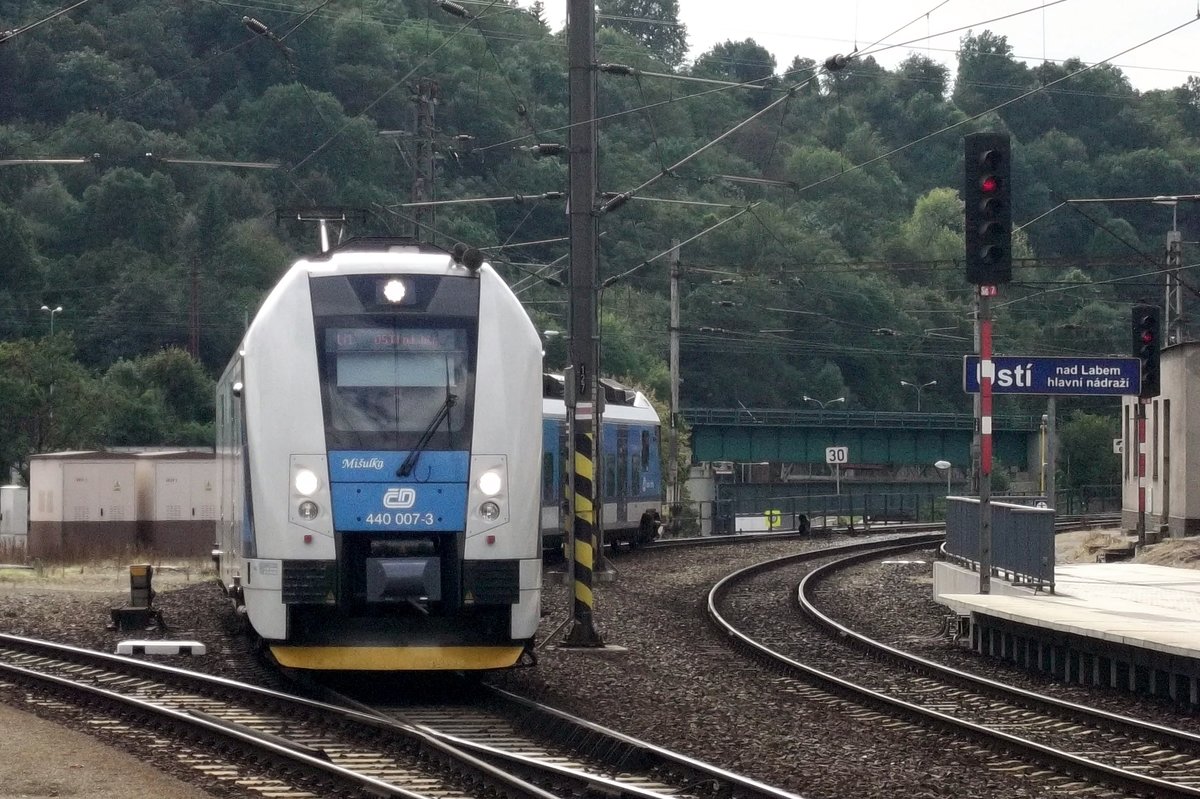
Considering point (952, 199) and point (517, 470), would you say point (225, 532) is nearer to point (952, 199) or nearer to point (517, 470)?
point (517, 470)

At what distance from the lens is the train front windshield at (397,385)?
12844 mm

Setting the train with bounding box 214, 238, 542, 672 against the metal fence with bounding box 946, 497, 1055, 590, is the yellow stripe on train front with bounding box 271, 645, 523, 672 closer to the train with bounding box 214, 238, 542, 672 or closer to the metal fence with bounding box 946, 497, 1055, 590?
the train with bounding box 214, 238, 542, 672

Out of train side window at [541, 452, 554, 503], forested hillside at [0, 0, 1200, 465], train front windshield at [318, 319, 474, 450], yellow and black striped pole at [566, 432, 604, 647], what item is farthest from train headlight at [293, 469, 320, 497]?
Result: forested hillside at [0, 0, 1200, 465]

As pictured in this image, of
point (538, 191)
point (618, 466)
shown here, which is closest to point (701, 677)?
point (618, 466)

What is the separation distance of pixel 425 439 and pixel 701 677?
13.0 ft

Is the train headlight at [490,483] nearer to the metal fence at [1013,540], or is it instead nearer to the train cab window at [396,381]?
the train cab window at [396,381]

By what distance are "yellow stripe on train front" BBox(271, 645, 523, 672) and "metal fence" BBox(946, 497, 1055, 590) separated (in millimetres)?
7094

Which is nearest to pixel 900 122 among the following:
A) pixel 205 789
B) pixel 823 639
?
pixel 823 639

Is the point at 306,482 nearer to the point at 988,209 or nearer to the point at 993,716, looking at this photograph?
the point at 993,716

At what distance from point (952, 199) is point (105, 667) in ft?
330

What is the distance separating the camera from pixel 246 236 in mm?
98500

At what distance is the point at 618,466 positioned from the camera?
34625 mm

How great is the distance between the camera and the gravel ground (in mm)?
10609

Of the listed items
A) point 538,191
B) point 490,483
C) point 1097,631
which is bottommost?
point 1097,631
